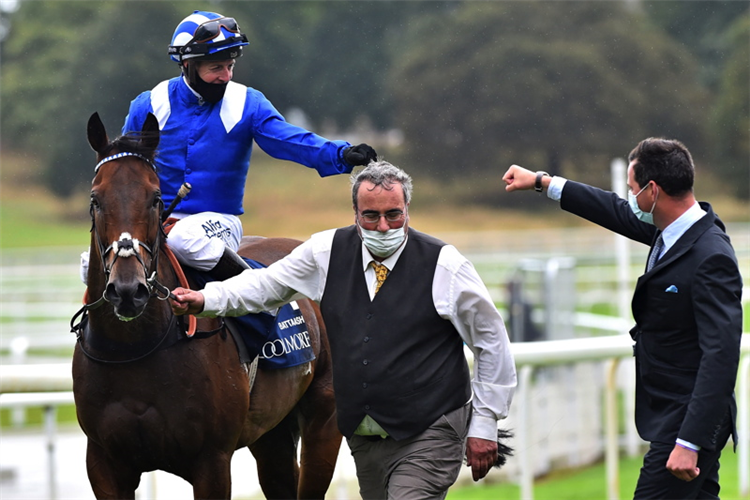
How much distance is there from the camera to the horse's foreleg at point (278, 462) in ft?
17.6

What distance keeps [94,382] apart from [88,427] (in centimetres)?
18

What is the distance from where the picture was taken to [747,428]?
7.65m

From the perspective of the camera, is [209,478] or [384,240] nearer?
[384,240]

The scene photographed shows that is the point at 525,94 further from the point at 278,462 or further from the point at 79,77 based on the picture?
the point at 278,462

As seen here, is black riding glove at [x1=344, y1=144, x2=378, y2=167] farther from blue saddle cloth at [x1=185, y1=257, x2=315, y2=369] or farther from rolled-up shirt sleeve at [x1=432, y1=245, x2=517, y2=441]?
rolled-up shirt sleeve at [x1=432, y1=245, x2=517, y2=441]

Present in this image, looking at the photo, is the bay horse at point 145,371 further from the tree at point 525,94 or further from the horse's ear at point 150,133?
the tree at point 525,94

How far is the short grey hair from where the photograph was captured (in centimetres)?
377

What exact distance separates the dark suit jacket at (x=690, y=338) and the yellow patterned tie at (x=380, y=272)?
2.91 feet

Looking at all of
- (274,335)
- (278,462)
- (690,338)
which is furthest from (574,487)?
(690,338)

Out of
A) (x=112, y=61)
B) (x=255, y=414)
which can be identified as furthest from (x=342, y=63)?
(x=255, y=414)

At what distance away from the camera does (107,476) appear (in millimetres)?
4227

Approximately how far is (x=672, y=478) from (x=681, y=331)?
1.62 ft

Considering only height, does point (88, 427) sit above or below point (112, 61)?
below

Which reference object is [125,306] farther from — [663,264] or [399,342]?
[663,264]
